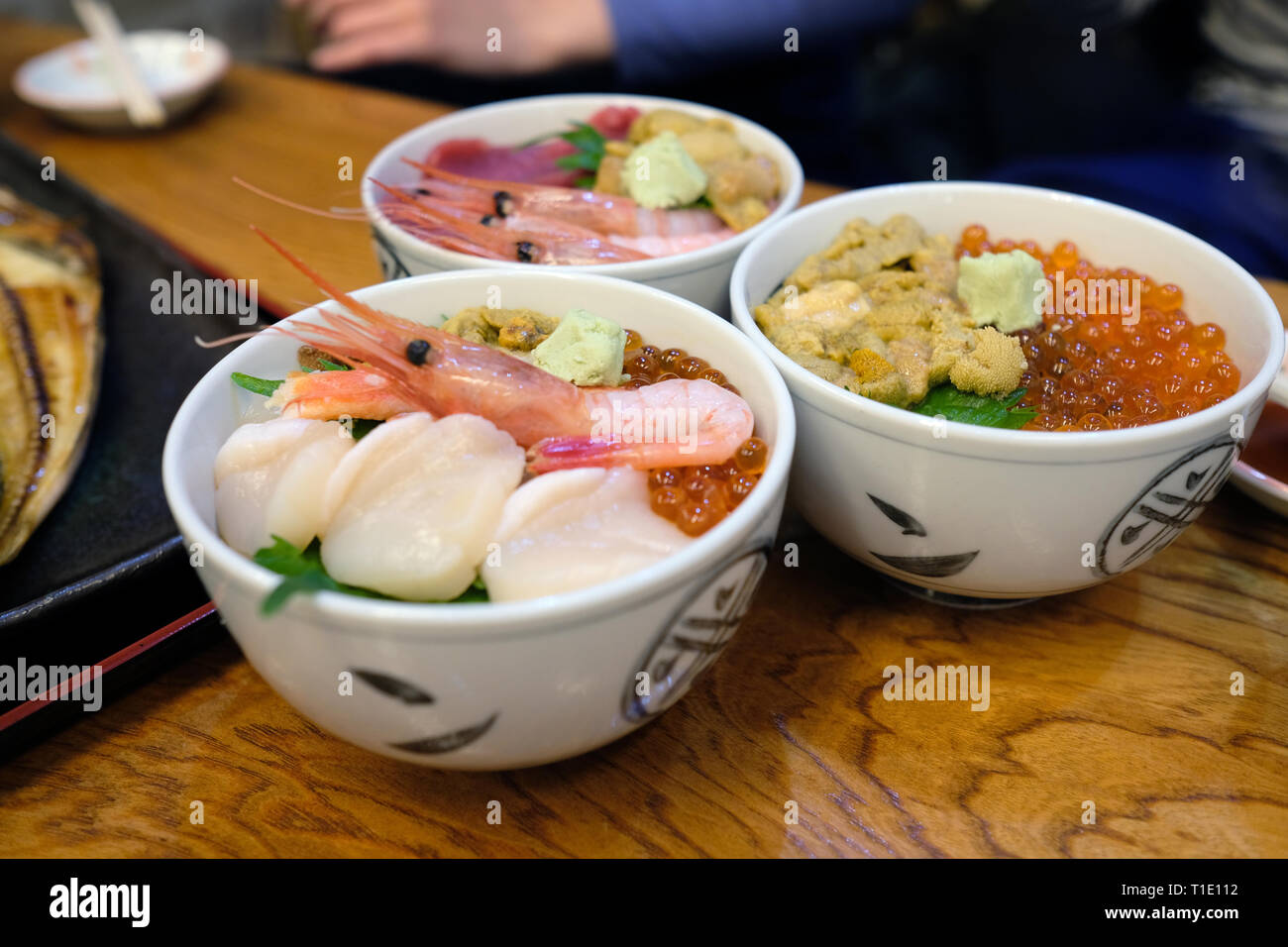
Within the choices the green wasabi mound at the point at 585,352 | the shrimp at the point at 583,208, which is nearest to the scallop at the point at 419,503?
the green wasabi mound at the point at 585,352

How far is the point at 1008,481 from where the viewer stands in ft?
2.97

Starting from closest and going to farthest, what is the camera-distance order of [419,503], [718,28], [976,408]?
[419,503] → [976,408] → [718,28]

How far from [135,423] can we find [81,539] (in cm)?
28

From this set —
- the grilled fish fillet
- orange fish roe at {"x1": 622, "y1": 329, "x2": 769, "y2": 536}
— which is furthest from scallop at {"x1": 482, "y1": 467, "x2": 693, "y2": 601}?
the grilled fish fillet

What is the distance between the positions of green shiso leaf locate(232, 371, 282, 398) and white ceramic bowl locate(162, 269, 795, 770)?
0.17ft

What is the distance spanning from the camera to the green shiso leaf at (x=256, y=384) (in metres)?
1.00

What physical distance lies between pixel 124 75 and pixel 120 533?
1.72m

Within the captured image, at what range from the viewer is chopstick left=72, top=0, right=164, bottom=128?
93.8 inches

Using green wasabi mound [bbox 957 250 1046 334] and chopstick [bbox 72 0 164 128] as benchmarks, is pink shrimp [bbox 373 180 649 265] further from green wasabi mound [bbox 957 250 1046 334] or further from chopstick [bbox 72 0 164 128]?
chopstick [bbox 72 0 164 128]

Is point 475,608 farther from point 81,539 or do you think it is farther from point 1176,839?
point 81,539

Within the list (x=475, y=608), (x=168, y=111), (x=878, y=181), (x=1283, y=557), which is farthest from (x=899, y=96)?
(x=475, y=608)

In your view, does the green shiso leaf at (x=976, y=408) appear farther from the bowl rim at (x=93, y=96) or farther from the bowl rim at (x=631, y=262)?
the bowl rim at (x=93, y=96)

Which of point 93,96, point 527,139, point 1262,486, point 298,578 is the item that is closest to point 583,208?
point 527,139

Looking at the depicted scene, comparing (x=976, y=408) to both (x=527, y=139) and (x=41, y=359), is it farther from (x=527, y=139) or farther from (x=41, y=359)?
(x=41, y=359)
